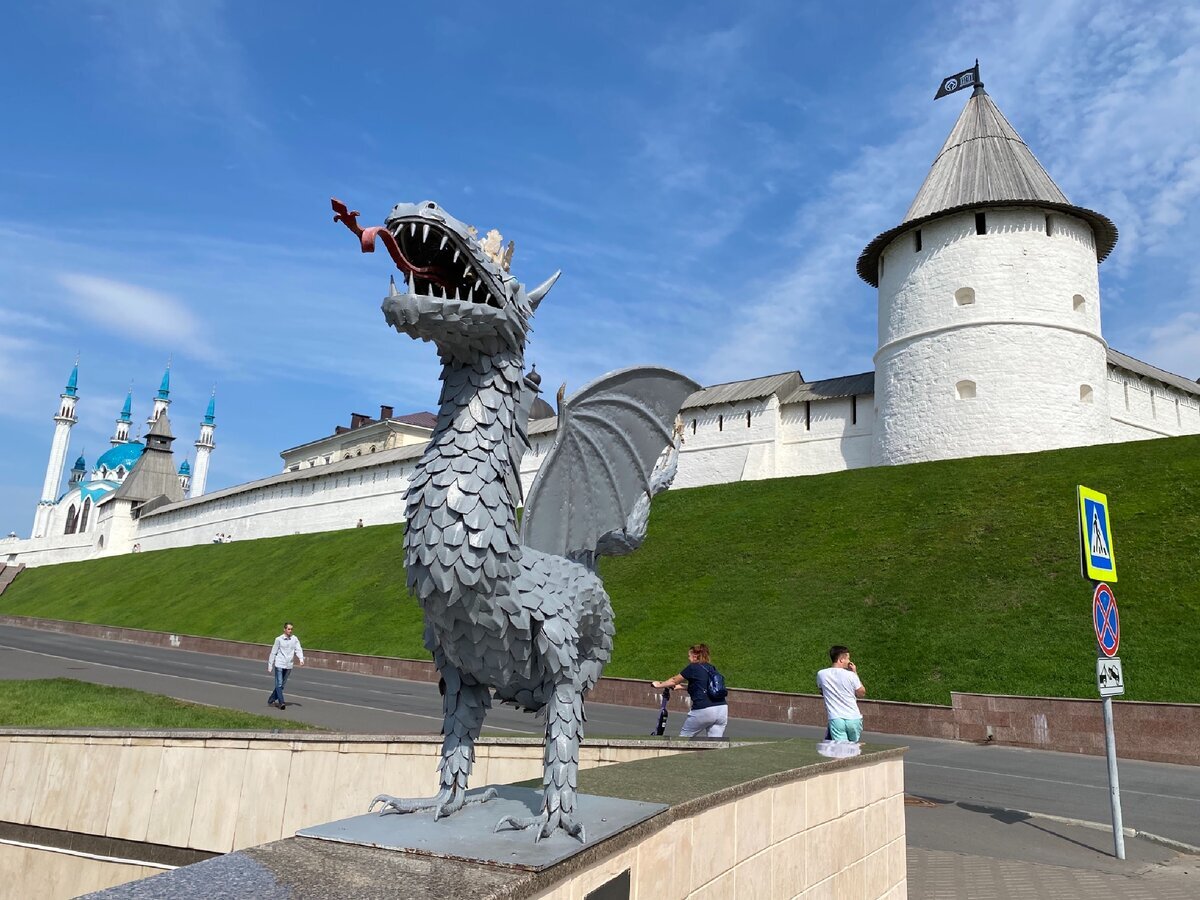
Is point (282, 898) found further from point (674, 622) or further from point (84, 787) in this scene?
point (674, 622)

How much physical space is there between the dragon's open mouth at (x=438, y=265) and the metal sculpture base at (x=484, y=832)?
2.08m

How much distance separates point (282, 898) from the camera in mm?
2334

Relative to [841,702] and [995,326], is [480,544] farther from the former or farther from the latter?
[995,326]

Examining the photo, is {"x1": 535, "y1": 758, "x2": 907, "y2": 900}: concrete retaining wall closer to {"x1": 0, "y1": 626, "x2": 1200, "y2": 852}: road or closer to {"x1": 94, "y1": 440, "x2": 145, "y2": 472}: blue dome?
{"x1": 0, "y1": 626, "x2": 1200, "y2": 852}: road

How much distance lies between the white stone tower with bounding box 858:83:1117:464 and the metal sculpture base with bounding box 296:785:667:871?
3275 cm

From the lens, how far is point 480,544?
3.60m

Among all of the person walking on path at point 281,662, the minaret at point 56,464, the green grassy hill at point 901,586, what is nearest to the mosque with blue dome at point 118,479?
the minaret at point 56,464

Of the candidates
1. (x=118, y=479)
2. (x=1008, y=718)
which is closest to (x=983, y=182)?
(x=1008, y=718)

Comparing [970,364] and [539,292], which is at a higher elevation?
[970,364]

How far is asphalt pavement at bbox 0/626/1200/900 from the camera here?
276 inches

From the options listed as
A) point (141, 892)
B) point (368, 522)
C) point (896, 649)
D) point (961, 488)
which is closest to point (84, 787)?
point (141, 892)

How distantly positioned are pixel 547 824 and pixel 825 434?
122ft

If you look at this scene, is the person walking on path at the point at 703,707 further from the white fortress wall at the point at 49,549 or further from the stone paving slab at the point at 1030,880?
the white fortress wall at the point at 49,549

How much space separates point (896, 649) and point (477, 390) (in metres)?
16.5
